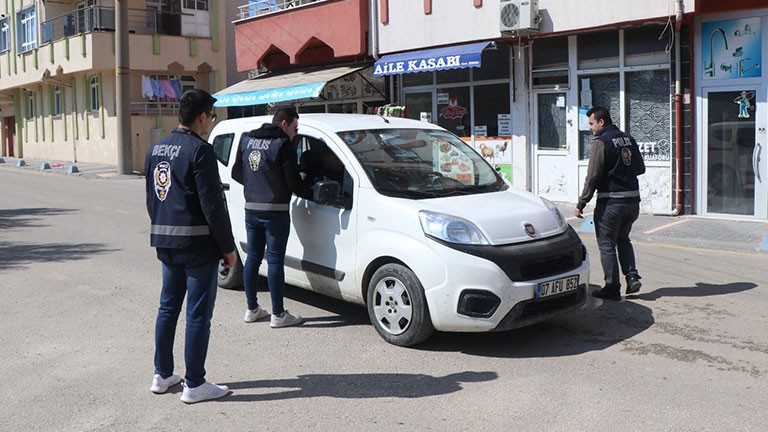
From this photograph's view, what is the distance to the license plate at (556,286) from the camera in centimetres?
595

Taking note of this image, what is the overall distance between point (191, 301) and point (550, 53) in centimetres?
1237

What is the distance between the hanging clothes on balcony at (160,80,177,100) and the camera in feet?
115

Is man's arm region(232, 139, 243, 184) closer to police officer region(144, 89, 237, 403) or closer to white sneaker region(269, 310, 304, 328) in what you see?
white sneaker region(269, 310, 304, 328)

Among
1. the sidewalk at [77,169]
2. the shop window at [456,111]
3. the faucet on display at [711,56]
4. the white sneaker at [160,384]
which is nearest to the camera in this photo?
the white sneaker at [160,384]

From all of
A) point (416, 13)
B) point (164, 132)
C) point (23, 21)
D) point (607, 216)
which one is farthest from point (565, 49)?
point (23, 21)

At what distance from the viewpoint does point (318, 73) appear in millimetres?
20172

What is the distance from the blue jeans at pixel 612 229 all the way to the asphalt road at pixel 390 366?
11.8 inches

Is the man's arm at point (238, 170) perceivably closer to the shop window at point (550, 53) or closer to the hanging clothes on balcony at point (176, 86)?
the shop window at point (550, 53)

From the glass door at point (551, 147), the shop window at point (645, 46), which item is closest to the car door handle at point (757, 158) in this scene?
the shop window at point (645, 46)

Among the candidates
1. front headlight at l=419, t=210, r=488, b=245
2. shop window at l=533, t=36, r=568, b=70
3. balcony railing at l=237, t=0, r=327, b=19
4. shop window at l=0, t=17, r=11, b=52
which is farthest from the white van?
shop window at l=0, t=17, r=11, b=52

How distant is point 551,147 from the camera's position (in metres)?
16.1

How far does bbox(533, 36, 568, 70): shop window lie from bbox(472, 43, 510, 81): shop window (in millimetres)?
725

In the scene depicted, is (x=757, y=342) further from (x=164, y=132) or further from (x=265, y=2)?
(x=164, y=132)

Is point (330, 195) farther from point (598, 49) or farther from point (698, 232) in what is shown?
point (598, 49)
